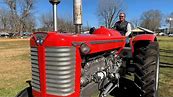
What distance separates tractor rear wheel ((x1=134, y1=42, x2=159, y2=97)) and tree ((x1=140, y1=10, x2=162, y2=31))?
319ft

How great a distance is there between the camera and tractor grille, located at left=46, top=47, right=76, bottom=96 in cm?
364

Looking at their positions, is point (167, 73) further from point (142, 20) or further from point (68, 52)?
point (142, 20)

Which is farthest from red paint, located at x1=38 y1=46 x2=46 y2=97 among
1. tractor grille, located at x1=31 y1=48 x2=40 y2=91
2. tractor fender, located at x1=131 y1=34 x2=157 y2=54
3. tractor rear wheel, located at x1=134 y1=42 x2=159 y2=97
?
tractor fender, located at x1=131 y1=34 x2=157 y2=54

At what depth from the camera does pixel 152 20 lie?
4077 inches

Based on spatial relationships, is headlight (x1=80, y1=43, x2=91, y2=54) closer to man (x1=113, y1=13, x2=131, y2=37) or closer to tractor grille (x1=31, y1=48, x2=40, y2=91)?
tractor grille (x1=31, y1=48, x2=40, y2=91)

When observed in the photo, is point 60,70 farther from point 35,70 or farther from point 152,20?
point 152,20

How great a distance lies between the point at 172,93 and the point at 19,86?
13.0 feet

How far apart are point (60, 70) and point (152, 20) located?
10365cm

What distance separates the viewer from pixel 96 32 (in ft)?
16.5

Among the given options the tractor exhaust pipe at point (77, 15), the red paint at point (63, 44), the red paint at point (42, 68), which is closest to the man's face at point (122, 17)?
the tractor exhaust pipe at point (77, 15)

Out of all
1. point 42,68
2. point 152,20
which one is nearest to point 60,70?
point 42,68

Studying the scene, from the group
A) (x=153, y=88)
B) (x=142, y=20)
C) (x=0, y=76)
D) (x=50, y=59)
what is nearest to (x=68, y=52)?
(x=50, y=59)

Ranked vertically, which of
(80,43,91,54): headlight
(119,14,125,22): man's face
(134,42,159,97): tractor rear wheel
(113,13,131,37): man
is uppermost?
(119,14,125,22): man's face

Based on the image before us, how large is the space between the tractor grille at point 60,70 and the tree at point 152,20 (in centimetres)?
9895
